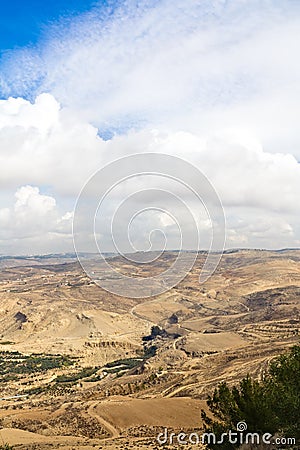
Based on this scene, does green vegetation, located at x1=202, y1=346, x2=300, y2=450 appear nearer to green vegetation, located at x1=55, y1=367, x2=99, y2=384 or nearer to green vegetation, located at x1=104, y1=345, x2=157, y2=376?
green vegetation, located at x1=55, y1=367, x2=99, y2=384

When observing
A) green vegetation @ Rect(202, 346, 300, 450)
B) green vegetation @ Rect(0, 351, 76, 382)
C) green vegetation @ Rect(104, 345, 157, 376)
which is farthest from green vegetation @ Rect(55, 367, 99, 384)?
green vegetation @ Rect(202, 346, 300, 450)

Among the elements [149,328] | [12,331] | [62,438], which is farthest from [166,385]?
[12,331]

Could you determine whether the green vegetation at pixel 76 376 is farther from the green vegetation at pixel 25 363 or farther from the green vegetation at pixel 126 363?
the green vegetation at pixel 25 363

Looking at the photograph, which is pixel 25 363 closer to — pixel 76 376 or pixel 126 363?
pixel 76 376

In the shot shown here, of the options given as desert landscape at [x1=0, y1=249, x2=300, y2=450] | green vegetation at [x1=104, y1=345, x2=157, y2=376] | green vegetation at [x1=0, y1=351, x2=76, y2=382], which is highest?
desert landscape at [x1=0, y1=249, x2=300, y2=450]

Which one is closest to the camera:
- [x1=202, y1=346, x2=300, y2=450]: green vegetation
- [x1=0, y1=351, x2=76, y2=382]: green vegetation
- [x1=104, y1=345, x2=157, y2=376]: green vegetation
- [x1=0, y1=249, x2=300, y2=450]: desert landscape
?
[x1=202, y1=346, x2=300, y2=450]: green vegetation
